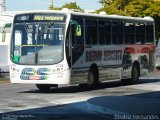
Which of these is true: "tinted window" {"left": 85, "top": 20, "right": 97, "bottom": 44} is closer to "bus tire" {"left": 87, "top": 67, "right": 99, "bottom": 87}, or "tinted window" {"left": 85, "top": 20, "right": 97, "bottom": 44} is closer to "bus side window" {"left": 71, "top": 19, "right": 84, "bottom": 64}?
"bus side window" {"left": 71, "top": 19, "right": 84, "bottom": 64}

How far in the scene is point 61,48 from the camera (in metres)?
22.3

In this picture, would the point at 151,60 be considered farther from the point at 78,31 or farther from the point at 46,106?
the point at 46,106

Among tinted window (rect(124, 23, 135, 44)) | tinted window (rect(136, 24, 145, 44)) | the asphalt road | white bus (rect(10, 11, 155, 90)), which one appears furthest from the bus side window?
tinted window (rect(136, 24, 145, 44))

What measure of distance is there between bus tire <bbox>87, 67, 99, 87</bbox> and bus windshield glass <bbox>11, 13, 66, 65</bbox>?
2242mm

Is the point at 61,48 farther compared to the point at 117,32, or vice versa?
the point at 117,32

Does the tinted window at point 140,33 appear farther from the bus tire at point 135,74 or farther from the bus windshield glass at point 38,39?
the bus windshield glass at point 38,39

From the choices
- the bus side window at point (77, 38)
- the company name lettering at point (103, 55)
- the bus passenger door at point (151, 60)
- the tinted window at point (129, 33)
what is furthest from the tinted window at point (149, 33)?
the bus side window at point (77, 38)

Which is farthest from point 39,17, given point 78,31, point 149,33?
point 149,33

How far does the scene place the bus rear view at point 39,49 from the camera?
2230 cm

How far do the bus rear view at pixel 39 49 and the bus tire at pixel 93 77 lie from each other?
193cm

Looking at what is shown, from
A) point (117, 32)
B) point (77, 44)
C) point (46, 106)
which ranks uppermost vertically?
point (117, 32)

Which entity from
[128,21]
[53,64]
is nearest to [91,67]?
[53,64]

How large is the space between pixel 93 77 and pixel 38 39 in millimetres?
3044

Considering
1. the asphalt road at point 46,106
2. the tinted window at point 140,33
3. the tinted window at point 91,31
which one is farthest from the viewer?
the tinted window at point 140,33
